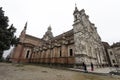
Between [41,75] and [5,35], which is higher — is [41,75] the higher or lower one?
the lower one

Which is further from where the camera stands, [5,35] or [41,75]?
[5,35]

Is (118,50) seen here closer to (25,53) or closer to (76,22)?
(76,22)

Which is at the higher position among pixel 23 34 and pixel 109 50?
pixel 23 34

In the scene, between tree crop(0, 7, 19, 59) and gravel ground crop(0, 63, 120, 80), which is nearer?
gravel ground crop(0, 63, 120, 80)

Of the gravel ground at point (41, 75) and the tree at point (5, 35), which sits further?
the tree at point (5, 35)

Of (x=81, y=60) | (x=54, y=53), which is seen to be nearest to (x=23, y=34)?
(x=54, y=53)

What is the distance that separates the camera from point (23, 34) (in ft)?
124

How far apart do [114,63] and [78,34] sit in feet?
86.2

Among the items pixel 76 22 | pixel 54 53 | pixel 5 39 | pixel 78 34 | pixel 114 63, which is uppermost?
pixel 76 22

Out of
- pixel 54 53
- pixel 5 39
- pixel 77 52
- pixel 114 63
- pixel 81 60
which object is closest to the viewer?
pixel 5 39

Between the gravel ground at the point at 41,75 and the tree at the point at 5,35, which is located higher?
the tree at the point at 5,35

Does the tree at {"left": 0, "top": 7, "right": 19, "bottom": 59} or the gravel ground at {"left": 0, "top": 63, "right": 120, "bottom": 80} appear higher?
the tree at {"left": 0, "top": 7, "right": 19, "bottom": 59}

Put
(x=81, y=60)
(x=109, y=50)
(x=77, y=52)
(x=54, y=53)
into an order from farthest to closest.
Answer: (x=109, y=50)
(x=54, y=53)
(x=77, y=52)
(x=81, y=60)

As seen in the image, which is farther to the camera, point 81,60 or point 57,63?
point 57,63
